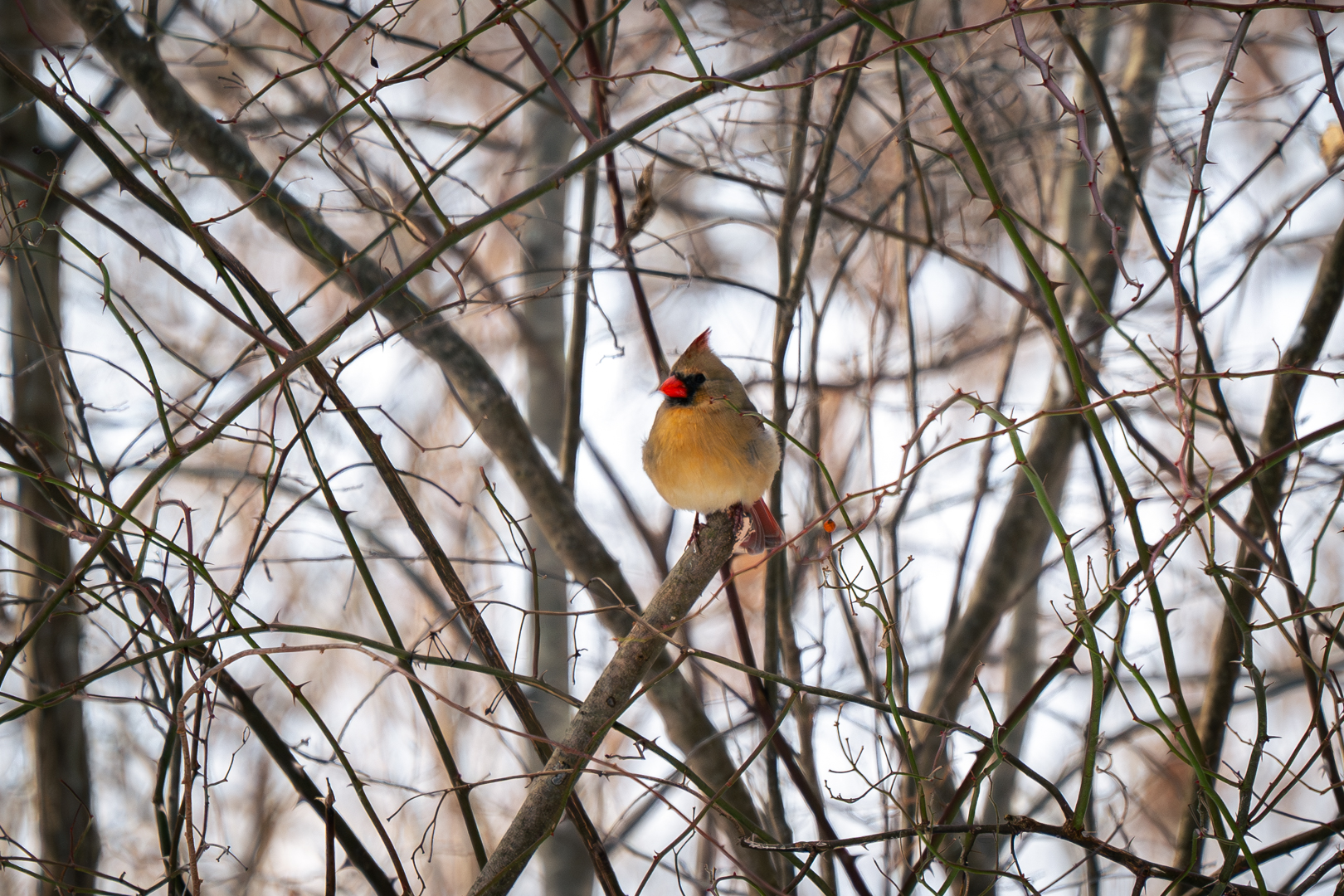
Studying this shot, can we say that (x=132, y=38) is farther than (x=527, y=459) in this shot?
No

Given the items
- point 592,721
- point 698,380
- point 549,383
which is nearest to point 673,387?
point 698,380

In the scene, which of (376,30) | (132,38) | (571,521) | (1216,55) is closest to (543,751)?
(571,521)

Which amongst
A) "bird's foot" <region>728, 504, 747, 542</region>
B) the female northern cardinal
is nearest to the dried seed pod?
the female northern cardinal

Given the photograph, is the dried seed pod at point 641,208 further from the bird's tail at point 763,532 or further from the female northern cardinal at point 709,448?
the bird's tail at point 763,532

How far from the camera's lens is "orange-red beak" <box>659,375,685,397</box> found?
2.15 m

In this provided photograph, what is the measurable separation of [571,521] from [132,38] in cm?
151

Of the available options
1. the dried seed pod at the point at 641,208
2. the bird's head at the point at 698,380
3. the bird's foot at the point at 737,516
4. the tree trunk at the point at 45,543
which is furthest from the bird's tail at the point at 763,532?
the tree trunk at the point at 45,543

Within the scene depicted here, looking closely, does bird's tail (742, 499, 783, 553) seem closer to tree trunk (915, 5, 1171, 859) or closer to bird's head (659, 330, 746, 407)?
bird's head (659, 330, 746, 407)

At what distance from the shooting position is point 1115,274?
9.71ft

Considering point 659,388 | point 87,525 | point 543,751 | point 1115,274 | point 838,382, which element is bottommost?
point 543,751

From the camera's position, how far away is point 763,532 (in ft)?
7.29

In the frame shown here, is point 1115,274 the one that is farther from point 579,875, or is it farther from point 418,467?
point 418,467

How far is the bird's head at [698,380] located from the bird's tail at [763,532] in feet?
0.79

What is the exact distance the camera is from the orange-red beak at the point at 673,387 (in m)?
2.15
